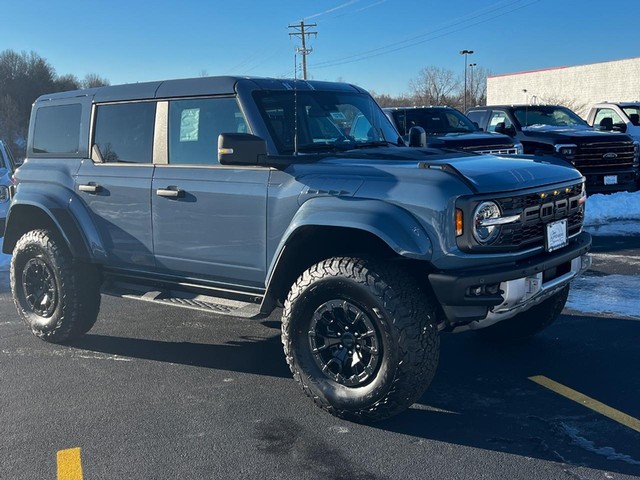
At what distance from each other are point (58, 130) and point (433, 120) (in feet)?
26.3

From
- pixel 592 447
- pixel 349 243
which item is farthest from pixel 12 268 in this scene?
pixel 592 447

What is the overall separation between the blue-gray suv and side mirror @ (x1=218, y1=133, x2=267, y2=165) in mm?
14

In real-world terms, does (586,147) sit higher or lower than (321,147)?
higher

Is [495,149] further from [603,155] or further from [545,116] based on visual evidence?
[545,116]

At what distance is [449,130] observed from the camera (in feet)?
41.1

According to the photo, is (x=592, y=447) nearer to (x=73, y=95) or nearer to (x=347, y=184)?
(x=347, y=184)

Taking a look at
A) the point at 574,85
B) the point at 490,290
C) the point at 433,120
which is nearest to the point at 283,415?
the point at 490,290

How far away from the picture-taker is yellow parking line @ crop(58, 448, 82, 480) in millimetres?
3635

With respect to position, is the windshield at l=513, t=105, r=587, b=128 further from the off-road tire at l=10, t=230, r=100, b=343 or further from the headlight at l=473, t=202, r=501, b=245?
the headlight at l=473, t=202, r=501, b=245

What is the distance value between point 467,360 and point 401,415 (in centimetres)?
117

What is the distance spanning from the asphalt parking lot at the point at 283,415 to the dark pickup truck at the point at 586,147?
7918 mm

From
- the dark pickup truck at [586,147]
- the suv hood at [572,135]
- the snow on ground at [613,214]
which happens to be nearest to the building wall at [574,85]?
the dark pickup truck at [586,147]

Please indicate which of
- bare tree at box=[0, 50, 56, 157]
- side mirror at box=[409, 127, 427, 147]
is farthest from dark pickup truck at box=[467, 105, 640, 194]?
bare tree at box=[0, 50, 56, 157]

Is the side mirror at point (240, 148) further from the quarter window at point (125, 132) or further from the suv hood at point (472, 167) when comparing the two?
the quarter window at point (125, 132)
